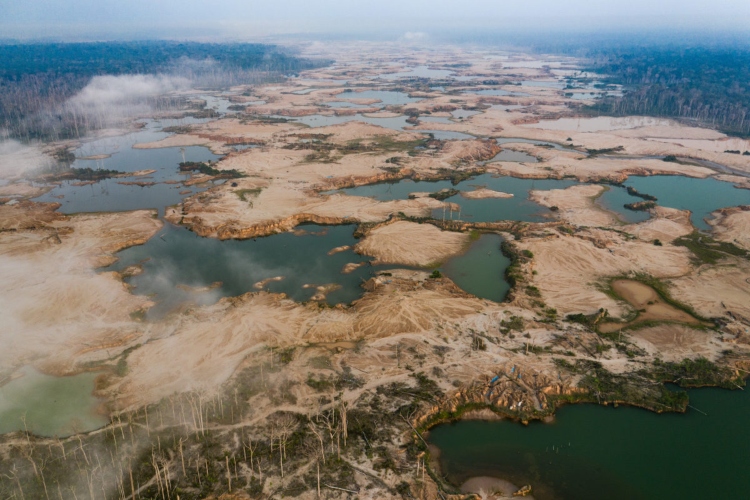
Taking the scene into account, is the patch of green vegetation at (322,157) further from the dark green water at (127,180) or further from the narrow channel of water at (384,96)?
the narrow channel of water at (384,96)

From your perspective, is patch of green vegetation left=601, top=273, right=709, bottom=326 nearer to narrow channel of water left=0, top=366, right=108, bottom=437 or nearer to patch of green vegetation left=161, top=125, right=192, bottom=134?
narrow channel of water left=0, top=366, right=108, bottom=437

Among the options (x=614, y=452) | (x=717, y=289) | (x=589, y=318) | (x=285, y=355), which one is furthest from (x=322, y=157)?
(x=614, y=452)

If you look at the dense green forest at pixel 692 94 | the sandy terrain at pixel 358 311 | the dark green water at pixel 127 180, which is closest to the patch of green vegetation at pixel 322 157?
the sandy terrain at pixel 358 311

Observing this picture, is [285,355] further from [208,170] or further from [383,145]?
[383,145]

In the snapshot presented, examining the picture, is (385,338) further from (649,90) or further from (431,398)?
(649,90)

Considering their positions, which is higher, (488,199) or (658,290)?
(488,199)

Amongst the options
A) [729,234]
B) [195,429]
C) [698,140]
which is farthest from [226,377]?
[698,140]

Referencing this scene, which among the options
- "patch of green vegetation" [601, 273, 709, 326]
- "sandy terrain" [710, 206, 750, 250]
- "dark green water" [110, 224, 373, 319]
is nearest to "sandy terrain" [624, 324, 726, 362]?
"patch of green vegetation" [601, 273, 709, 326]
